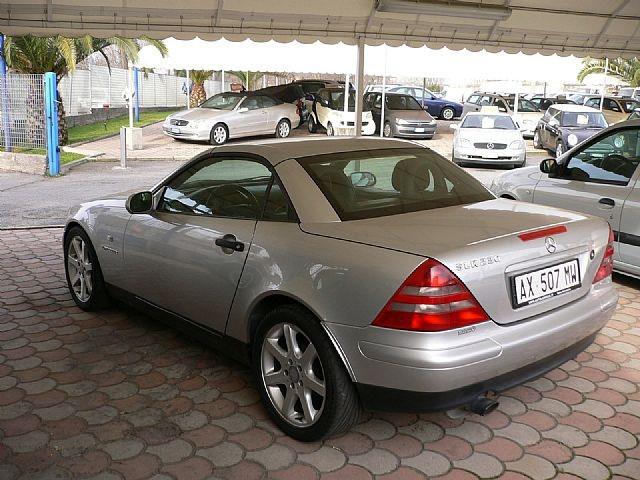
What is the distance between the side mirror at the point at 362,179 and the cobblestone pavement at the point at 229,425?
4.09 ft

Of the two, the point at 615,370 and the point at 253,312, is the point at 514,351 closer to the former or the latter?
the point at 253,312

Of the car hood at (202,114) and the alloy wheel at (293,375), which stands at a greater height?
the car hood at (202,114)

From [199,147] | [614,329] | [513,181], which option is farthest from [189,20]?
[199,147]

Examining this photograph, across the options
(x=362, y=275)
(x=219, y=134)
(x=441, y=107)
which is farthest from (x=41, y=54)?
(x=441, y=107)

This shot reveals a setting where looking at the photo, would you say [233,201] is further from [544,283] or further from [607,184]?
[607,184]

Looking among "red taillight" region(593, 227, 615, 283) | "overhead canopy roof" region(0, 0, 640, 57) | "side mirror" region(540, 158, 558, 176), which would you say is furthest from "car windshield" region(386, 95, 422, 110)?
"red taillight" region(593, 227, 615, 283)

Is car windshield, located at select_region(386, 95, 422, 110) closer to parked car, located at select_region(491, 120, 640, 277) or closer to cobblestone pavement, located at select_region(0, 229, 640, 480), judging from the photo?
parked car, located at select_region(491, 120, 640, 277)

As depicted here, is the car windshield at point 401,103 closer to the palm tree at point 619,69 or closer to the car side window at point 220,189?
the palm tree at point 619,69

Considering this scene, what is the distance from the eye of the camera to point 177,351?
4.38 metres

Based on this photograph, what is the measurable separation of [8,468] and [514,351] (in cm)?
232

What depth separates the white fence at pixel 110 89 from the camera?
77.6 ft

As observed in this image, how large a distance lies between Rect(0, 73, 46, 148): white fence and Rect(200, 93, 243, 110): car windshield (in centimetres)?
735

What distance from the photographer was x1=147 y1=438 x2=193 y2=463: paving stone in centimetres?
305

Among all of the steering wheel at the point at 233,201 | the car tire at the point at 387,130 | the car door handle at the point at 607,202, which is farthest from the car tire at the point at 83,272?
the car tire at the point at 387,130
